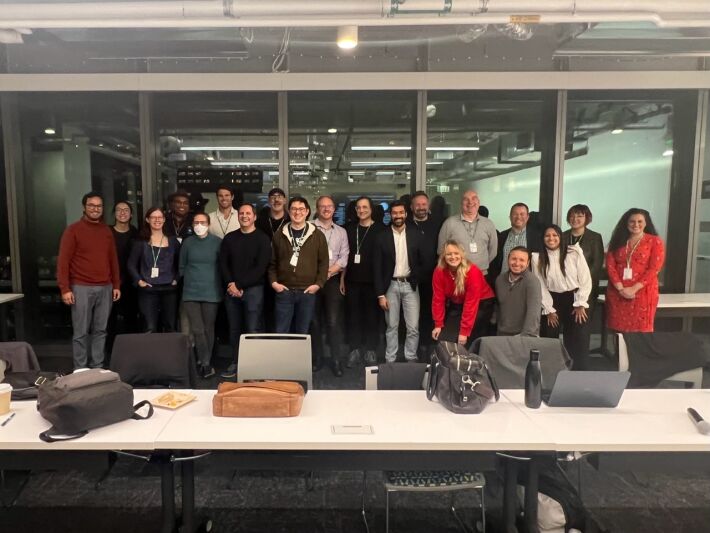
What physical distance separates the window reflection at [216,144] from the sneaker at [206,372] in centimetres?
171

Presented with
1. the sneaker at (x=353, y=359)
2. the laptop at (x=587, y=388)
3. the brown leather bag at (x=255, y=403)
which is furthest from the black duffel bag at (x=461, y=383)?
the sneaker at (x=353, y=359)

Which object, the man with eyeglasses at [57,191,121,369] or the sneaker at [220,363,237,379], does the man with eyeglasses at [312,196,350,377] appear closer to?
the sneaker at [220,363,237,379]

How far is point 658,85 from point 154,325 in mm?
5482

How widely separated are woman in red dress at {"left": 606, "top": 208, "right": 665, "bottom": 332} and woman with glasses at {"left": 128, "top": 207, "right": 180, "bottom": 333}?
3.91m

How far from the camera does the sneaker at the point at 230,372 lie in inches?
170

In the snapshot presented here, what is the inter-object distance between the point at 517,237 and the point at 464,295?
3.60 ft

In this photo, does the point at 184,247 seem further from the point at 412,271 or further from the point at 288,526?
the point at 288,526

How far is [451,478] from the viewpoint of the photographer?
81.1 inches

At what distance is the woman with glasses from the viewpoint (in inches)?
166

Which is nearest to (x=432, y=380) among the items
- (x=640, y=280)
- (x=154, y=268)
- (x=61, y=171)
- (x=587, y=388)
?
(x=587, y=388)

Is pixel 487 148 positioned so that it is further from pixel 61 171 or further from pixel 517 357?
pixel 61 171

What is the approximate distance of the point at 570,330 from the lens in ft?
13.5

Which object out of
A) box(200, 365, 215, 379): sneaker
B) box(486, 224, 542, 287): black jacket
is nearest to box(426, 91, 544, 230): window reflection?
box(486, 224, 542, 287): black jacket

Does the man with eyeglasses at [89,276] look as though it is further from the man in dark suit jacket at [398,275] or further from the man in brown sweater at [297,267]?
the man in dark suit jacket at [398,275]
